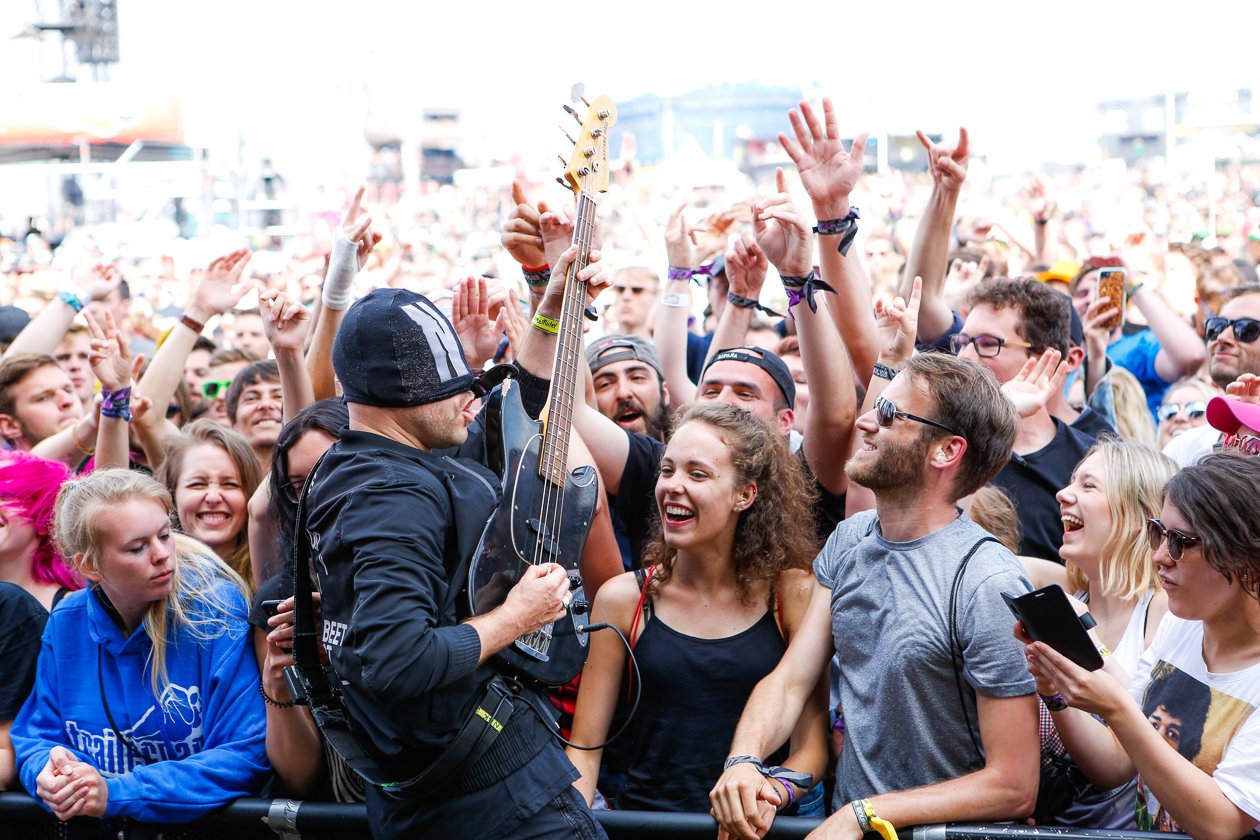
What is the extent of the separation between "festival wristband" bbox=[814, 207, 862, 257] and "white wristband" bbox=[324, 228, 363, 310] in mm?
1583

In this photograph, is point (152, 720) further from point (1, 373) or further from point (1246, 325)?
point (1246, 325)

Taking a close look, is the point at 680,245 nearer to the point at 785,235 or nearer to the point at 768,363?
the point at 768,363

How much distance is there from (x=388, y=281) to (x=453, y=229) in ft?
38.4

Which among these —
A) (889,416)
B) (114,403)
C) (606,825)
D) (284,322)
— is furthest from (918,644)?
(114,403)

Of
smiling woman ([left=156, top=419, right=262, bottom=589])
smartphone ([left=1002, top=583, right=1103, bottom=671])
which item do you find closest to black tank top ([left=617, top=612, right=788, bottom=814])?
smartphone ([left=1002, top=583, right=1103, bottom=671])

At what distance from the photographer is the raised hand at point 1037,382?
3.77 meters

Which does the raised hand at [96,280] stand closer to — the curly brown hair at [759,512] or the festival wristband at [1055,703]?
the curly brown hair at [759,512]

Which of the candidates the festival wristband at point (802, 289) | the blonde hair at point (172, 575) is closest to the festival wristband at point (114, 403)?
the blonde hair at point (172, 575)

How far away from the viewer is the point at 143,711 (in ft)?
10.7

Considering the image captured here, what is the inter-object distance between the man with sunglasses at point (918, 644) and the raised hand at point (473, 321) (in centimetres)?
120

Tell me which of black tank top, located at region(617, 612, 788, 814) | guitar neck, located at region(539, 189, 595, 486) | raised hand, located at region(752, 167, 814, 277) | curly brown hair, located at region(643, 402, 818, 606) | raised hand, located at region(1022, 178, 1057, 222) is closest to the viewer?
guitar neck, located at region(539, 189, 595, 486)

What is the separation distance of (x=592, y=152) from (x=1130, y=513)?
1679 mm

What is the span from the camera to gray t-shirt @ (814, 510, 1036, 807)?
2691mm

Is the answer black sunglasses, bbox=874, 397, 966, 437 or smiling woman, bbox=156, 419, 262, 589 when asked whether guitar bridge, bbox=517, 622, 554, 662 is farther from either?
smiling woman, bbox=156, 419, 262, 589
